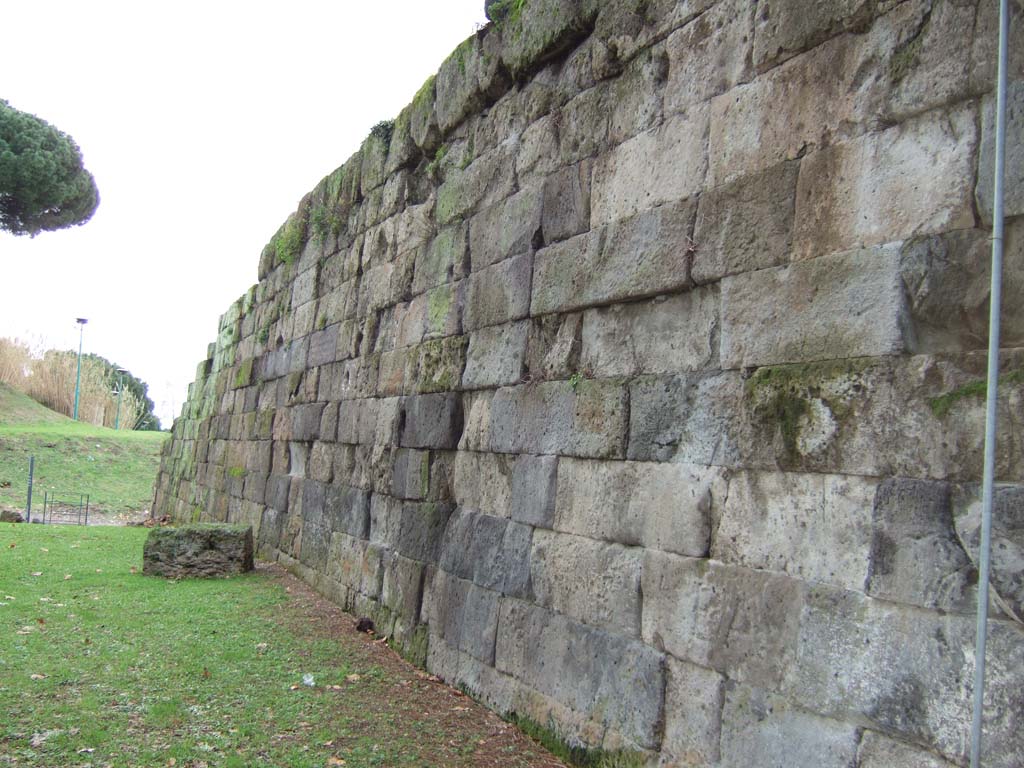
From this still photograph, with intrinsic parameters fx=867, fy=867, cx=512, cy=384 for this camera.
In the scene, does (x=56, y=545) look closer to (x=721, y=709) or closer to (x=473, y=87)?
(x=473, y=87)

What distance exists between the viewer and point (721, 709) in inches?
126

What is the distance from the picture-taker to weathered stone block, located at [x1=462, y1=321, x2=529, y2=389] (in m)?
4.93

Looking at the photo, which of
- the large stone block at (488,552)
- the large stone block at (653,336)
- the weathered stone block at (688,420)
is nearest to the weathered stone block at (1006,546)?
the weathered stone block at (688,420)

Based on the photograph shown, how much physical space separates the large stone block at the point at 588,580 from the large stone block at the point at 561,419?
452 millimetres

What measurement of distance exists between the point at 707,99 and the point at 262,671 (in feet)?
13.6

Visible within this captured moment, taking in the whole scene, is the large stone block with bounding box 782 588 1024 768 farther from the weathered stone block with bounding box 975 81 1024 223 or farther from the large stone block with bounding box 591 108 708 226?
the large stone block with bounding box 591 108 708 226

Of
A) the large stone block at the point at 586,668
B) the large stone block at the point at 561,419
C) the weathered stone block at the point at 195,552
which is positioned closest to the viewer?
the large stone block at the point at 586,668

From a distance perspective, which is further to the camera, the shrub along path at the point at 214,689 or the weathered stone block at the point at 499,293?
the weathered stone block at the point at 499,293

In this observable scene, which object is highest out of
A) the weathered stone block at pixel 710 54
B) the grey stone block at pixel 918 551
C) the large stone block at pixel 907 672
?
the weathered stone block at pixel 710 54

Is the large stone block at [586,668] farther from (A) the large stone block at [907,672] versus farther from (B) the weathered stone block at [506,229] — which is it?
(B) the weathered stone block at [506,229]

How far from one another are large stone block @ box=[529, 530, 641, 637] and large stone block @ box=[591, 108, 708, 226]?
1594 mm

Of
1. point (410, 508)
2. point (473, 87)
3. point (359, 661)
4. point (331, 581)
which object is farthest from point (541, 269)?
point (331, 581)

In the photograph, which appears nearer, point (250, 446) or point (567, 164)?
point (567, 164)

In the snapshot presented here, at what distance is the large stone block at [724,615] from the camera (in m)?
3.04
